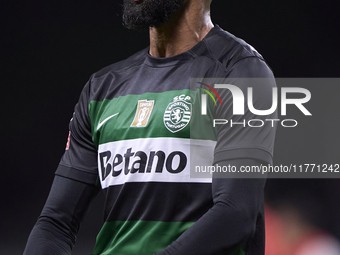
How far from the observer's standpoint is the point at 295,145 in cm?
268

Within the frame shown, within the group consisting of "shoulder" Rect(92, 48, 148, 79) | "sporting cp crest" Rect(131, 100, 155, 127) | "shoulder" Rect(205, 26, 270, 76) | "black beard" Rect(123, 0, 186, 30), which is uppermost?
"black beard" Rect(123, 0, 186, 30)

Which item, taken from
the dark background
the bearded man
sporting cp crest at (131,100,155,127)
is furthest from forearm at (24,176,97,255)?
the dark background

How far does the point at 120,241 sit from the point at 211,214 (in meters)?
0.23

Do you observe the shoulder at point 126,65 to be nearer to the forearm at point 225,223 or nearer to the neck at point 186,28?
the neck at point 186,28

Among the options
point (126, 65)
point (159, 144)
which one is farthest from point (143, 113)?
point (126, 65)

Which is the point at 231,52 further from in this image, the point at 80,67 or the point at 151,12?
the point at 80,67

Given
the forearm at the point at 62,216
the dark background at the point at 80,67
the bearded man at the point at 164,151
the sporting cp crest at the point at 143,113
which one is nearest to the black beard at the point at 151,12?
the bearded man at the point at 164,151

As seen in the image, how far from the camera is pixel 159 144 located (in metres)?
1.08

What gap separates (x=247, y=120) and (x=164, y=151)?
6.7 inches

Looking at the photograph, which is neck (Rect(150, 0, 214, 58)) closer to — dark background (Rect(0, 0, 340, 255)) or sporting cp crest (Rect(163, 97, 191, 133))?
sporting cp crest (Rect(163, 97, 191, 133))

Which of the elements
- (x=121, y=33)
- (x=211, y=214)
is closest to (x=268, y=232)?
(x=121, y=33)

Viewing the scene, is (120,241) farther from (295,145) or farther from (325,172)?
(325,172)

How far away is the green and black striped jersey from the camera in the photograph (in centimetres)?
104

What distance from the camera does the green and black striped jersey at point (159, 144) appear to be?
40.8 inches
